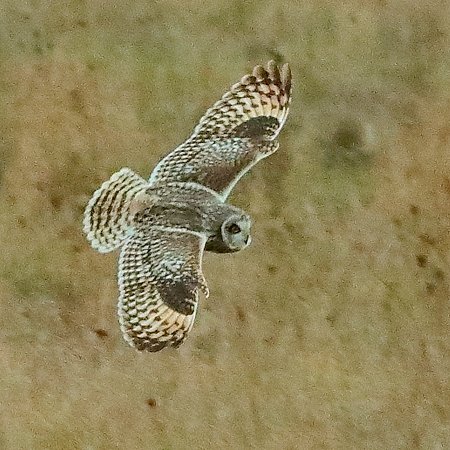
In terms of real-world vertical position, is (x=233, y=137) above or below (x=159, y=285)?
above

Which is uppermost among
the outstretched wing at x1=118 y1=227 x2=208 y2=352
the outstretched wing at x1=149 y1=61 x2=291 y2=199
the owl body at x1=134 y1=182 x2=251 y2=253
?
the outstretched wing at x1=149 y1=61 x2=291 y2=199

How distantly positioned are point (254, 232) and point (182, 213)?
2.4 inches

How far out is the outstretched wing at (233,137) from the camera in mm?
537

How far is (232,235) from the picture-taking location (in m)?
0.54

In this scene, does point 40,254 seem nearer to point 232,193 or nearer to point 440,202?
point 232,193

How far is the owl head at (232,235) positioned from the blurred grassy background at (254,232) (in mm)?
11

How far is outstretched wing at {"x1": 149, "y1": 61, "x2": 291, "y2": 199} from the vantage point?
1.76ft

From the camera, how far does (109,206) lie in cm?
54

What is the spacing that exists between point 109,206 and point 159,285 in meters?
0.08

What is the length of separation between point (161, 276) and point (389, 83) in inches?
9.3

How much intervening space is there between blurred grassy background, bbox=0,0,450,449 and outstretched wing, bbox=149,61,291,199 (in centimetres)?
1

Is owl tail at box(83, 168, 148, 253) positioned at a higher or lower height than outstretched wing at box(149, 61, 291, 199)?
lower

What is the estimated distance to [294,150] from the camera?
1.84 feet

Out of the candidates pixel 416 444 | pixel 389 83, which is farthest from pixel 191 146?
pixel 416 444
